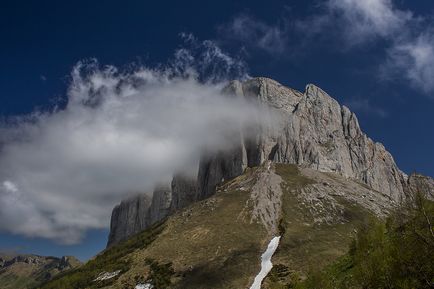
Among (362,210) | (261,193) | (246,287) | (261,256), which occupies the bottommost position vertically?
(246,287)

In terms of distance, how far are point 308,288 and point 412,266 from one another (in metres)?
29.5

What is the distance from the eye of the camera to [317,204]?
178250 mm

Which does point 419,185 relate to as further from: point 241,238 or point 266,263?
point 241,238

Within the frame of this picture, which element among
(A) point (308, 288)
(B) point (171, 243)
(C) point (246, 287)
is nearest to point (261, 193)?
(B) point (171, 243)

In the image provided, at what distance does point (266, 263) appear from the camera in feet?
423

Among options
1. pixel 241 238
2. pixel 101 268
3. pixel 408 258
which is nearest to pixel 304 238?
pixel 241 238

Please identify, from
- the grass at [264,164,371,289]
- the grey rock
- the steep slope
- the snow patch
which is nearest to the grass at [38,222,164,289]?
the steep slope

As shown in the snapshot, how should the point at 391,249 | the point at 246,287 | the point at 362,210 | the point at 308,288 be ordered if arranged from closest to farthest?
the point at 391,249
the point at 308,288
the point at 246,287
the point at 362,210

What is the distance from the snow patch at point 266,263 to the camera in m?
118

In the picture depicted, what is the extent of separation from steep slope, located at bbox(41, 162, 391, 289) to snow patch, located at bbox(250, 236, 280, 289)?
1.79m

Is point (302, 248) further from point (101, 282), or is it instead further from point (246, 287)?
point (101, 282)

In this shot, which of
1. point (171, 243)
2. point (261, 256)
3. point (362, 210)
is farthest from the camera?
point (362, 210)

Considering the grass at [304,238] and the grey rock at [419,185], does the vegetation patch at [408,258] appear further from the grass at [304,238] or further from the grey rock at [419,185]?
the grass at [304,238]

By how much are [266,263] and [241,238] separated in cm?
2075
